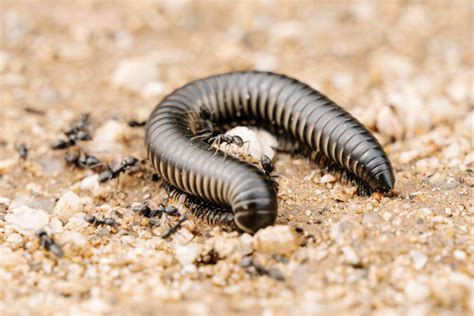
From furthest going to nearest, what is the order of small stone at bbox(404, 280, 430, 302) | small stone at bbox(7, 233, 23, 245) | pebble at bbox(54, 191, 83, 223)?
pebble at bbox(54, 191, 83, 223), small stone at bbox(7, 233, 23, 245), small stone at bbox(404, 280, 430, 302)

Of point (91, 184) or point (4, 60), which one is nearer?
point (91, 184)

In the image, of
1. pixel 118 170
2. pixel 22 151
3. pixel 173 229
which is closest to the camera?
pixel 173 229

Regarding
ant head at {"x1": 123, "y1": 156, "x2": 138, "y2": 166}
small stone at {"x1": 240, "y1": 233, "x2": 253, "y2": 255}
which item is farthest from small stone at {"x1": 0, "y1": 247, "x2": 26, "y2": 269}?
small stone at {"x1": 240, "y1": 233, "x2": 253, "y2": 255}

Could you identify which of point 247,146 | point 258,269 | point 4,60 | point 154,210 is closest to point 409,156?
point 247,146

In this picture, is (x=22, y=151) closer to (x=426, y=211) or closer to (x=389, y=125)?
(x=389, y=125)

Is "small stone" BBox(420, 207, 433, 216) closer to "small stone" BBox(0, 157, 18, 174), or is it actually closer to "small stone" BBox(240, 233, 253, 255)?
"small stone" BBox(240, 233, 253, 255)

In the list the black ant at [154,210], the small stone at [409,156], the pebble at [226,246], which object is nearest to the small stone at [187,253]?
the pebble at [226,246]

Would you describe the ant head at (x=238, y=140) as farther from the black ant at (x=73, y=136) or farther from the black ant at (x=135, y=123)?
the black ant at (x=73, y=136)
